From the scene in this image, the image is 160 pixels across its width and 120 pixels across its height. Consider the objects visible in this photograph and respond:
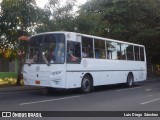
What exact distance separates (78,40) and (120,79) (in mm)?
5625

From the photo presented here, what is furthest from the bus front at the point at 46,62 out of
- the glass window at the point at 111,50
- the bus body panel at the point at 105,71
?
the glass window at the point at 111,50

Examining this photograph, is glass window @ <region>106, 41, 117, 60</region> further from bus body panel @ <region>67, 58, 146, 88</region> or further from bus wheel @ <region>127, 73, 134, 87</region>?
bus wheel @ <region>127, 73, 134, 87</region>

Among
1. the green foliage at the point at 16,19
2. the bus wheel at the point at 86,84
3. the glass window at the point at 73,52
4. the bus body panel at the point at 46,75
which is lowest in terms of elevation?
the bus wheel at the point at 86,84

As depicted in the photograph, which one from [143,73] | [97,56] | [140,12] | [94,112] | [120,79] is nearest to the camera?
[94,112]

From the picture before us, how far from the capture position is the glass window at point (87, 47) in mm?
16875

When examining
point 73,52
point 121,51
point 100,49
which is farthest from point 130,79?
point 73,52

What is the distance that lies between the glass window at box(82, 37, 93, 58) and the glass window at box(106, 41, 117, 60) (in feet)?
6.44

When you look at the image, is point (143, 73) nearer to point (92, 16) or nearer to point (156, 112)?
point (92, 16)

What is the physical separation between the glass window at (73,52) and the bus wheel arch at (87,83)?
1.19 meters

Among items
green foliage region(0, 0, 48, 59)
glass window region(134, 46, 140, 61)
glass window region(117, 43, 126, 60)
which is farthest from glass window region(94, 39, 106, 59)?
glass window region(134, 46, 140, 61)

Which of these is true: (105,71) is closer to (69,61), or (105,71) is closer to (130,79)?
(69,61)

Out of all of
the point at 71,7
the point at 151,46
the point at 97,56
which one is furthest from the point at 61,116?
the point at 151,46

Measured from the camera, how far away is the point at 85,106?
12.0 m

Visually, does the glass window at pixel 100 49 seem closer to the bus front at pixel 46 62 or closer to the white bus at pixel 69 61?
the white bus at pixel 69 61
